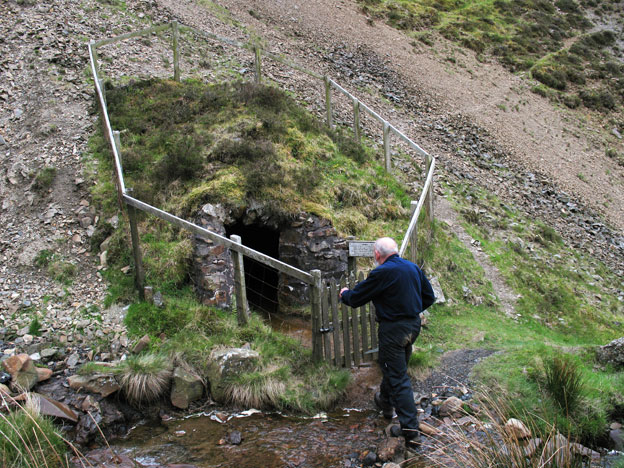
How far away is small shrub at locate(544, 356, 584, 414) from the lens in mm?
4902

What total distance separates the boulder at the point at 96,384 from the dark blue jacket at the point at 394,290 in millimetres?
2953

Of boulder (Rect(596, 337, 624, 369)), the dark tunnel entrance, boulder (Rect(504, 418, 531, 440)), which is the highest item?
boulder (Rect(504, 418, 531, 440))

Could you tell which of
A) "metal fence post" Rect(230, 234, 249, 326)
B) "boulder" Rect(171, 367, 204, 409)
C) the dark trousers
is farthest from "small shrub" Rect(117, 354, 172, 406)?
the dark trousers

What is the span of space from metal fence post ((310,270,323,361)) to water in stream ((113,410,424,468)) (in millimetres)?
826

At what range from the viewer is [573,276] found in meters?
12.4

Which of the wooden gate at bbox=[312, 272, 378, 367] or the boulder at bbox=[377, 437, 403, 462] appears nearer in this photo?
the boulder at bbox=[377, 437, 403, 462]

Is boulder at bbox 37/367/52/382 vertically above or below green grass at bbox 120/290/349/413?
below

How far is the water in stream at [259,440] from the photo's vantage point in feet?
15.2

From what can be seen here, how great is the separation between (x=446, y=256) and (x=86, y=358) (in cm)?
743

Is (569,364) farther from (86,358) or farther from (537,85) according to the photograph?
(537,85)

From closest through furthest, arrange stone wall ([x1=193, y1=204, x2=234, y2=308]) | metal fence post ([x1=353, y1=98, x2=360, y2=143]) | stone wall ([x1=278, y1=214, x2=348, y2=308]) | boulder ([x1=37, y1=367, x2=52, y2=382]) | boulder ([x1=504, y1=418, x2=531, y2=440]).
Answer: boulder ([x1=504, y1=418, x2=531, y2=440]) → boulder ([x1=37, y1=367, x2=52, y2=382]) → stone wall ([x1=193, y1=204, x2=234, y2=308]) → stone wall ([x1=278, y1=214, x2=348, y2=308]) → metal fence post ([x1=353, y1=98, x2=360, y2=143])

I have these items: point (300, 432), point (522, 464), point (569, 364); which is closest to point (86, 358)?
point (300, 432)

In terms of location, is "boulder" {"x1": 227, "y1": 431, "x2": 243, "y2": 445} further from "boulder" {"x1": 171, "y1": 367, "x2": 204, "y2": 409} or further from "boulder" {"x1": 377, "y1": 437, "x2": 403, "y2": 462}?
"boulder" {"x1": 377, "y1": 437, "x2": 403, "y2": 462}

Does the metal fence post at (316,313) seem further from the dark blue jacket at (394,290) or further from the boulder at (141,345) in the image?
the boulder at (141,345)
